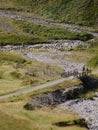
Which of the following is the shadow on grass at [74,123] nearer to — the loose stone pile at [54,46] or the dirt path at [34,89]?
the dirt path at [34,89]

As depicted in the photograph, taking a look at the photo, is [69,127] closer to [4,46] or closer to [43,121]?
[43,121]

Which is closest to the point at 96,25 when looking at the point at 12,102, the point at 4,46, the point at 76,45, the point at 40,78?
the point at 76,45

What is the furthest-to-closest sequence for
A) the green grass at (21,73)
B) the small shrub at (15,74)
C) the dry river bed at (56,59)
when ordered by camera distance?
the dry river bed at (56,59), the small shrub at (15,74), the green grass at (21,73)

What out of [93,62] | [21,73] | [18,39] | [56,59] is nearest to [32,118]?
[21,73]

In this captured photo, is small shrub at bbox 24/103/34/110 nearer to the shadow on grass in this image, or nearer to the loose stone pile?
the shadow on grass

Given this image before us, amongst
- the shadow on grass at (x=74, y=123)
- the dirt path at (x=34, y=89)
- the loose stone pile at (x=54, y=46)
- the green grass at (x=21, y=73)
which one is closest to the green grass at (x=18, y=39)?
the loose stone pile at (x=54, y=46)

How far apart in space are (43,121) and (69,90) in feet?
68.3

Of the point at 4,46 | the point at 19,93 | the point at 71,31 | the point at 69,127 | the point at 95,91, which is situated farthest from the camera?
the point at 71,31

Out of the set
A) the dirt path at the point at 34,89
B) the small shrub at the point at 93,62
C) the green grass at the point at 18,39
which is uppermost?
the dirt path at the point at 34,89

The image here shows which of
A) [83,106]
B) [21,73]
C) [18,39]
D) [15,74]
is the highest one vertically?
[83,106]

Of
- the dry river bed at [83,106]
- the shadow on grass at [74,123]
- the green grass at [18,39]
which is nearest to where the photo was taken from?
the shadow on grass at [74,123]

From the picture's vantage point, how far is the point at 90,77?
11706 centimetres

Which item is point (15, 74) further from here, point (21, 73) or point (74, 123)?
point (74, 123)

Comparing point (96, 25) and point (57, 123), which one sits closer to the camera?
point (57, 123)
